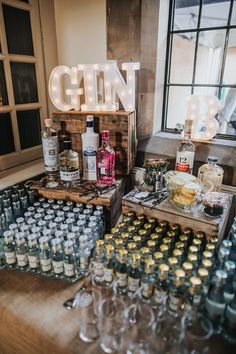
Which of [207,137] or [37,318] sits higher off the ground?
[207,137]

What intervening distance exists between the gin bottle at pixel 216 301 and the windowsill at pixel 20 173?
113cm

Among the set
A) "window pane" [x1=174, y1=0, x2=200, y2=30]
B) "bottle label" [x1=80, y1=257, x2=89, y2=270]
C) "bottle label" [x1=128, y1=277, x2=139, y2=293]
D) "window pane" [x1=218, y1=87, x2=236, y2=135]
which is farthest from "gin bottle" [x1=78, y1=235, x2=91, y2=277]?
"window pane" [x1=174, y1=0, x2=200, y2=30]

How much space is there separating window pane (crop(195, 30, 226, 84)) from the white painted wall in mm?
594

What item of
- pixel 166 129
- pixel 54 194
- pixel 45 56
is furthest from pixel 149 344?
pixel 45 56

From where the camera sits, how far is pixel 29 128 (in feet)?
5.76

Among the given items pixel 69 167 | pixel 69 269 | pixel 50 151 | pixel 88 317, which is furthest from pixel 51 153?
pixel 88 317

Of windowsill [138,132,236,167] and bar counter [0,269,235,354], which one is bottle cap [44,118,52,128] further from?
bar counter [0,269,235,354]

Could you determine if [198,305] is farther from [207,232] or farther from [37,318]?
[37,318]

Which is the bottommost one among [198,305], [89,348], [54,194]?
[89,348]

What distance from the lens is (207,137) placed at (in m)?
1.45

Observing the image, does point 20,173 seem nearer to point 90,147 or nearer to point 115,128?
point 90,147

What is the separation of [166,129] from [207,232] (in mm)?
869

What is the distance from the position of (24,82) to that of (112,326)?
148 cm

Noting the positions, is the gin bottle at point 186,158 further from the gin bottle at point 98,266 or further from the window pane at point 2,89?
the window pane at point 2,89
